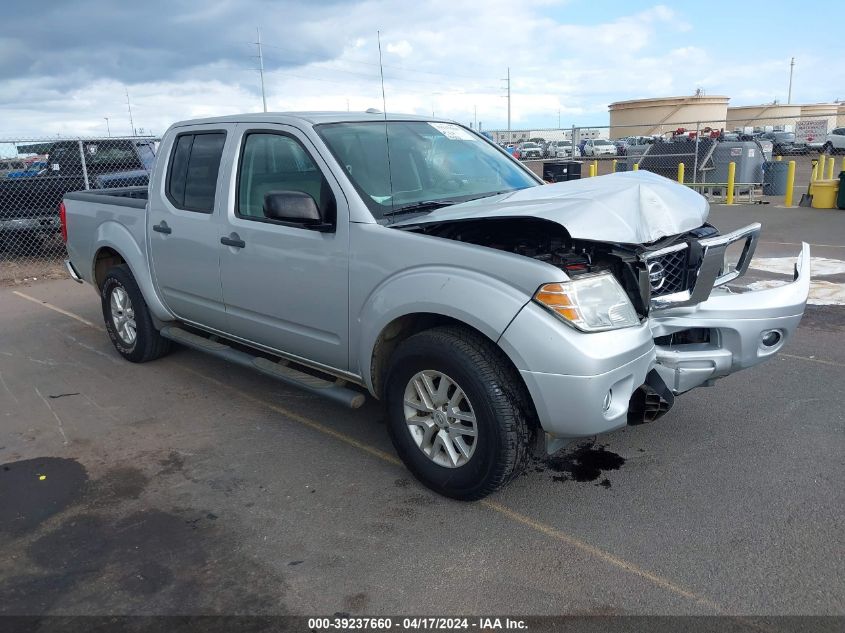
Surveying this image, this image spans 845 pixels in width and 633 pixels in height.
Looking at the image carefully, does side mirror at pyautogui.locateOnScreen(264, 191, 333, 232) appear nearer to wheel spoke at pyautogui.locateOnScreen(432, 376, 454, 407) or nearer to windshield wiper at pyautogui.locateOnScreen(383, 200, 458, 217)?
windshield wiper at pyautogui.locateOnScreen(383, 200, 458, 217)

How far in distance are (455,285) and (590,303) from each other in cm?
63

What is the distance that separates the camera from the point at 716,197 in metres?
18.9

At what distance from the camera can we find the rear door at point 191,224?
4.72 m

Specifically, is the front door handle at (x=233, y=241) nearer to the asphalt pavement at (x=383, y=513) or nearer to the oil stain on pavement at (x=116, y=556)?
the asphalt pavement at (x=383, y=513)

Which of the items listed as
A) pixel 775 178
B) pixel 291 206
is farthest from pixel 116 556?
pixel 775 178

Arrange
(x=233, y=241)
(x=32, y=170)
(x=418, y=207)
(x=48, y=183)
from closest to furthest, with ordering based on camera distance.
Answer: (x=418, y=207)
(x=233, y=241)
(x=48, y=183)
(x=32, y=170)

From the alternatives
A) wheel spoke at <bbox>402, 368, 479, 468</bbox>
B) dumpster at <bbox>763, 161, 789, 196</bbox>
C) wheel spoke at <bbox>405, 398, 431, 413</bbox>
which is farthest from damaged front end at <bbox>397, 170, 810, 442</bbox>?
dumpster at <bbox>763, 161, 789, 196</bbox>

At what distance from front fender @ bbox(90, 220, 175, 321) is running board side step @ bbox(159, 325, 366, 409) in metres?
0.19

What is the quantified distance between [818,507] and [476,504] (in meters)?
1.67

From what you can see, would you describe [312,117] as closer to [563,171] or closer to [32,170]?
[32,170]

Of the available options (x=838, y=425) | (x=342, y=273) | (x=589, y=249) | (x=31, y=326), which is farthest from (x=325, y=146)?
(x=31, y=326)

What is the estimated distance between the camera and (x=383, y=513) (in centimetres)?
350

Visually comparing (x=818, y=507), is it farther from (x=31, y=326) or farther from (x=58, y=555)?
(x=31, y=326)

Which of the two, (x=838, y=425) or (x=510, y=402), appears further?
(x=838, y=425)
